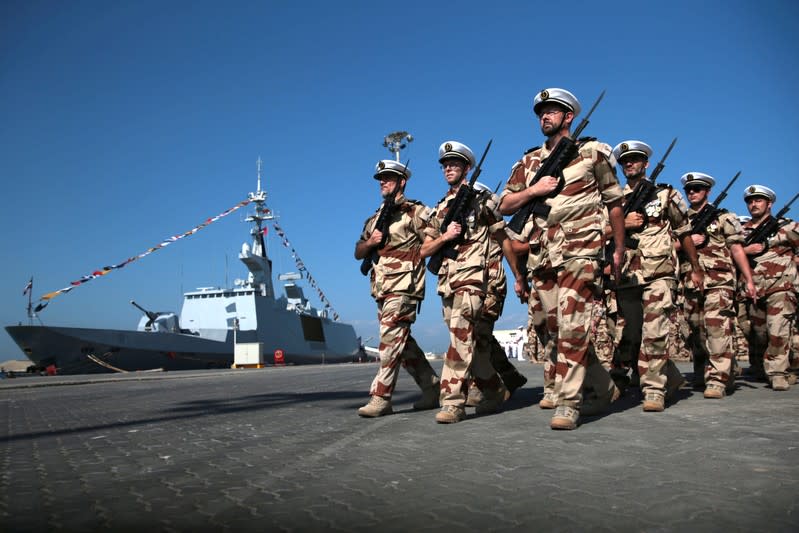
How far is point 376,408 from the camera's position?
484 centimetres

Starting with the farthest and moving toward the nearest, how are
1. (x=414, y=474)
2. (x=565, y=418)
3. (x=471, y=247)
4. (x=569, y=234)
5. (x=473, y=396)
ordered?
(x=473, y=396)
(x=471, y=247)
(x=569, y=234)
(x=565, y=418)
(x=414, y=474)

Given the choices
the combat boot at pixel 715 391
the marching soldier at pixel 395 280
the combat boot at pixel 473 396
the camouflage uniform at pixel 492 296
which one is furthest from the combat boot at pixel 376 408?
the combat boot at pixel 715 391

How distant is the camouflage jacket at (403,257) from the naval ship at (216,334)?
1002 inches

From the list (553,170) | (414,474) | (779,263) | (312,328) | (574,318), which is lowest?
(414,474)

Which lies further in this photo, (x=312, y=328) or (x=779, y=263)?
(x=312, y=328)

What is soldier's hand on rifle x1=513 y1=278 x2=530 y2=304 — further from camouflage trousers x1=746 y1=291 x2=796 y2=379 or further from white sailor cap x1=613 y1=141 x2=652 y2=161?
camouflage trousers x1=746 y1=291 x2=796 y2=379

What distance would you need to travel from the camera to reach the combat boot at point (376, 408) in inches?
189

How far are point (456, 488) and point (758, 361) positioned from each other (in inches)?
270

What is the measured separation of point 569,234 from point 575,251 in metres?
0.12

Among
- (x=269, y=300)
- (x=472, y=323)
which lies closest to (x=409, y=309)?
(x=472, y=323)

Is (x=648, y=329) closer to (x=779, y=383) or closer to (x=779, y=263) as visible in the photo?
(x=779, y=383)

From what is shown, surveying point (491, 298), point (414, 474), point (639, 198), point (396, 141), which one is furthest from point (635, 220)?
point (396, 141)

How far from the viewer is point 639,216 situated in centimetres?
545

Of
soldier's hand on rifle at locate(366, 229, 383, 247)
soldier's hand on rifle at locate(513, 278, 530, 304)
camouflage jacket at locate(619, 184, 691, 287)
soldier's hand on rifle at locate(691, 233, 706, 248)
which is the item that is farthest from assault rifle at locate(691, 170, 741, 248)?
soldier's hand on rifle at locate(366, 229, 383, 247)
